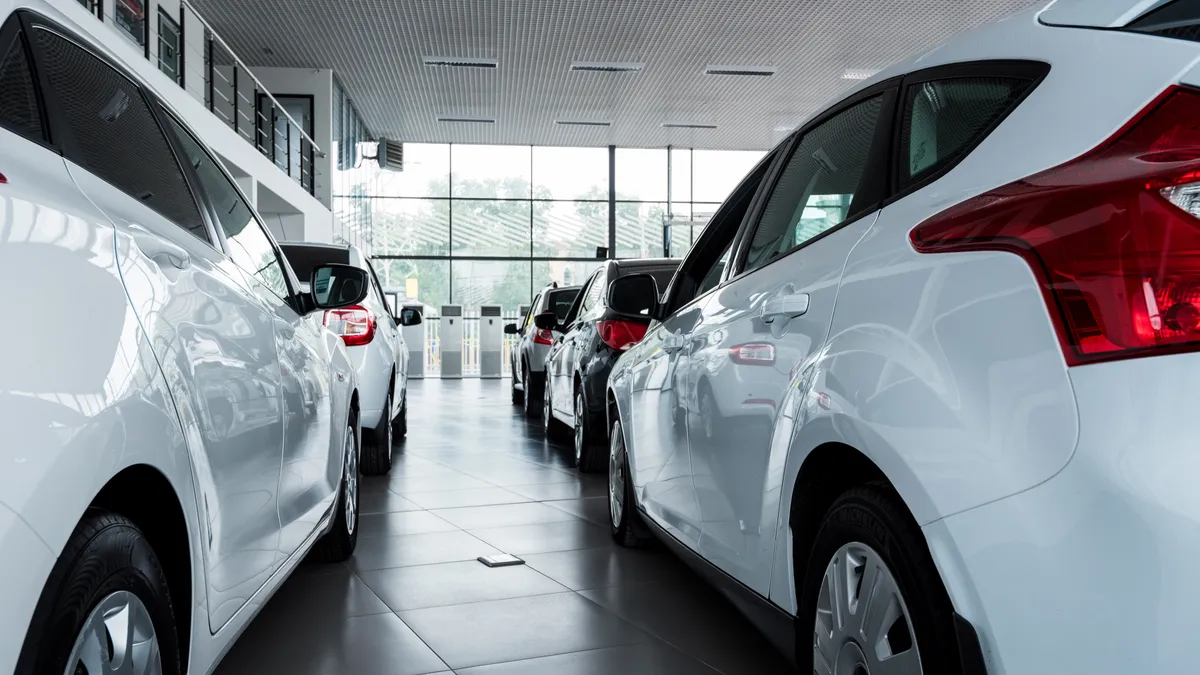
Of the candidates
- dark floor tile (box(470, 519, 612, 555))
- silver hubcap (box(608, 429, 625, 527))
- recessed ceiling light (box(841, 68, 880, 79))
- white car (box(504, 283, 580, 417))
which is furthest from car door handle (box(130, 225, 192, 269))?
recessed ceiling light (box(841, 68, 880, 79))

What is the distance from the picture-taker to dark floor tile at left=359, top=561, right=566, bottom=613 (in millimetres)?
→ 3498

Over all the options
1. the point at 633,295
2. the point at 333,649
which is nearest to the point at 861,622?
the point at 333,649

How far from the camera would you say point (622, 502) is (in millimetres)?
4211

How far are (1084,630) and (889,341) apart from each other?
21.3 inches

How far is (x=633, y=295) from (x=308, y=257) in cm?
350

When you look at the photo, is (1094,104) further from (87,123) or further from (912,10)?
(912,10)

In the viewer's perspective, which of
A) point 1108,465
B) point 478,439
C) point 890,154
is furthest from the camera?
point 478,439

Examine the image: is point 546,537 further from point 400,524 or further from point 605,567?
point 400,524

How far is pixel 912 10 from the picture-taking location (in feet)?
46.1

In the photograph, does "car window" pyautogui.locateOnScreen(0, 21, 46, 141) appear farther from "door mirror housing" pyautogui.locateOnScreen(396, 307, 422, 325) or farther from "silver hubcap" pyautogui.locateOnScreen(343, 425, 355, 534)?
"door mirror housing" pyautogui.locateOnScreen(396, 307, 422, 325)

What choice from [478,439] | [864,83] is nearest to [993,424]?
[864,83]

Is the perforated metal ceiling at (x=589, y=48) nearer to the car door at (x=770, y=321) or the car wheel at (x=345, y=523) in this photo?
the car wheel at (x=345, y=523)

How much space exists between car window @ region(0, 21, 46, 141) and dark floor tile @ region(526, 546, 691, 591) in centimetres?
253

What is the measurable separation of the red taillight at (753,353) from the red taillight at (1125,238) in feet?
2.74
